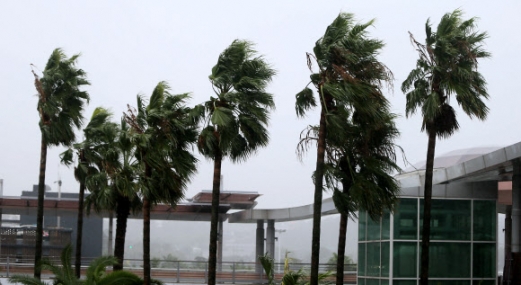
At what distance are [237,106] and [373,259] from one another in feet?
29.2

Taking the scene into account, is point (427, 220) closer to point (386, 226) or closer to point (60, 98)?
point (386, 226)

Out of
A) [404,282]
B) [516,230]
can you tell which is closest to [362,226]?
[404,282]

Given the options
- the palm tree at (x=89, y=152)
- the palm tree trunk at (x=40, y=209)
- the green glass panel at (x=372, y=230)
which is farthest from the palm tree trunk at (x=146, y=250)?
the green glass panel at (x=372, y=230)

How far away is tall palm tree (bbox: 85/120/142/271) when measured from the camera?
33372 mm

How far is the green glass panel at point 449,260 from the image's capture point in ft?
111

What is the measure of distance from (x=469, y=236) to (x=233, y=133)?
10.4 m

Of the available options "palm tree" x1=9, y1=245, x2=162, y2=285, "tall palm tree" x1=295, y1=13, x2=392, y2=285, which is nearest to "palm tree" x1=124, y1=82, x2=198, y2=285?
"palm tree" x1=9, y1=245, x2=162, y2=285

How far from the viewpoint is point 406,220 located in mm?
33781

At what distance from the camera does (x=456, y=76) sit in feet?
94.7

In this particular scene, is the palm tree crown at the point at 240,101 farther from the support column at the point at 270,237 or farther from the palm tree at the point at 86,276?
the support column at the point at 270,237

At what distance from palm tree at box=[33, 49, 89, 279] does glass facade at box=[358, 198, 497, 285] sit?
42.3 ft

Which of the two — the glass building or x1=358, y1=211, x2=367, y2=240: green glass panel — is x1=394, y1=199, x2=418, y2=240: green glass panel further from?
x1=358, y1=211, x2=367, y2=240: green glass panel

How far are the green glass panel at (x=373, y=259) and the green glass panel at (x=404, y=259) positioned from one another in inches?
41.5

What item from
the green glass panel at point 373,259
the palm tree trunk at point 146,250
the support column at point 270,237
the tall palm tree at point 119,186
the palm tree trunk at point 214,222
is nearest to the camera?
the palm tree trunk at point 214,222
